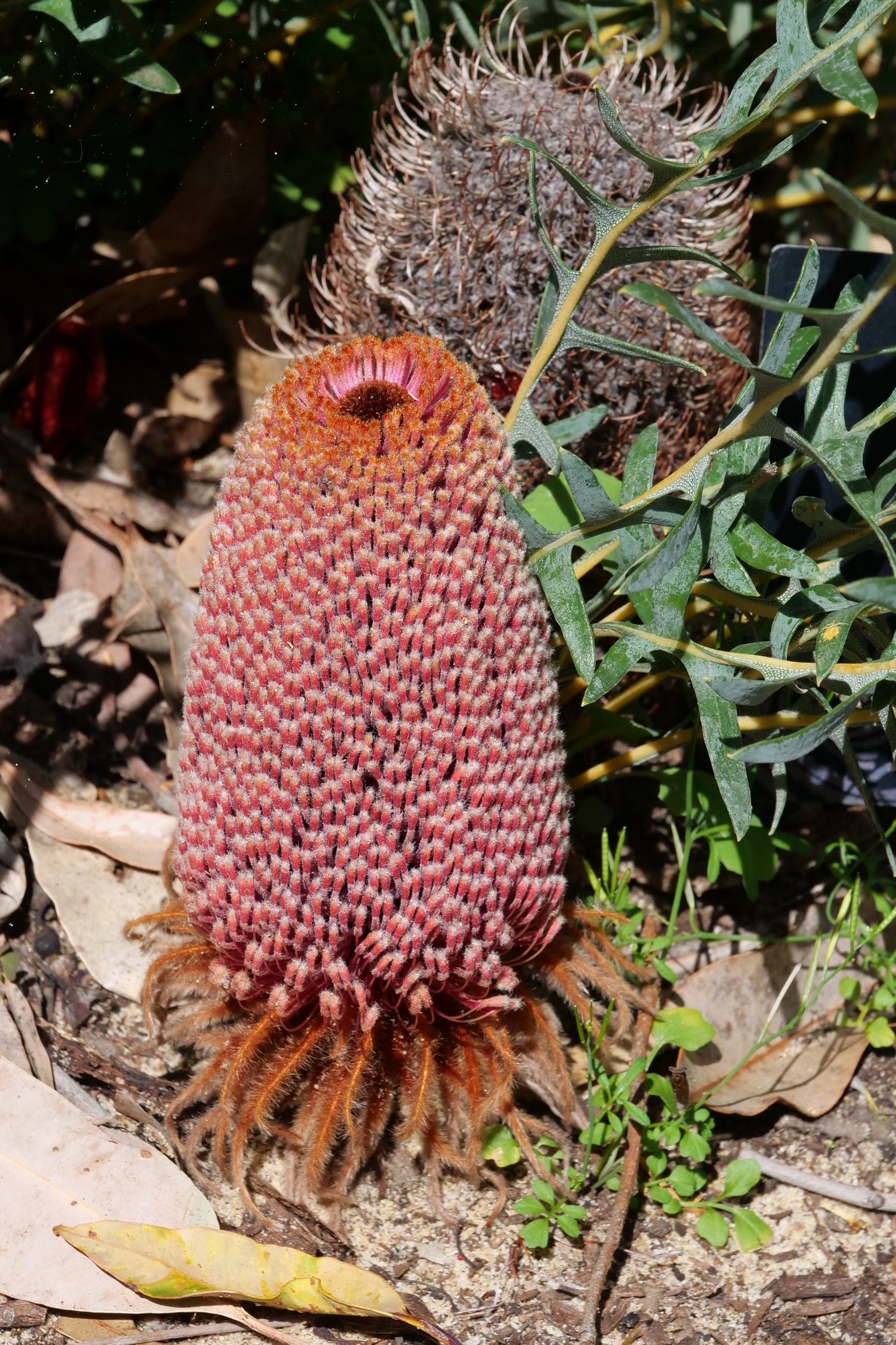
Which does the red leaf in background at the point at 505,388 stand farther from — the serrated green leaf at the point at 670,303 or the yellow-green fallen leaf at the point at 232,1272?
the yellow-green fallen leaf at the point at 232,1272

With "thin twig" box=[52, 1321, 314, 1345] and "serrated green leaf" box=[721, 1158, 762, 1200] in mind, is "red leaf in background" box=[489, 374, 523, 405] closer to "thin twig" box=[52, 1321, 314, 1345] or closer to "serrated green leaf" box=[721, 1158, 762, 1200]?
"serrated green leaf" box=[721, 1158, 762, 1200]

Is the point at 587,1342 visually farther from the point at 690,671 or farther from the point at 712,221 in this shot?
the point at 712,221

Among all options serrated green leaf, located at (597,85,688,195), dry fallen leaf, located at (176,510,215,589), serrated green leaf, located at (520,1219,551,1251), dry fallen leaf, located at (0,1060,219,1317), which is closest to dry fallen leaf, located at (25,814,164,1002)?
dry fallen leaf, located at (0,1060,219,1317)

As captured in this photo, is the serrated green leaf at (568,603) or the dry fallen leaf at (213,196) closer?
the serrated green leaf at (568,603)

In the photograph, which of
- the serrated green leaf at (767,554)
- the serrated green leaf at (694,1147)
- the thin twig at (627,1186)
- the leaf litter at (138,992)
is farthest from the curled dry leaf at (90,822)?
the serrated green leaf at (767,554)

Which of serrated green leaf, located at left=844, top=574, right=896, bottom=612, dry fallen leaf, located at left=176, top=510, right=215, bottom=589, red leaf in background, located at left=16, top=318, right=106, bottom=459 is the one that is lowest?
dry fallen leaf, located at left=176, top=510, right=215, bottom=589
